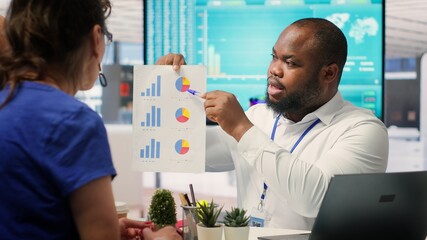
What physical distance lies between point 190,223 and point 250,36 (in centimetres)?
202

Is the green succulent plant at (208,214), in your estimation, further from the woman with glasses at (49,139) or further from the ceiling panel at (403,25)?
the ceiling panel at (403,25)

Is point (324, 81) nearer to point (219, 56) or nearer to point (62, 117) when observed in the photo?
point (219, 56)

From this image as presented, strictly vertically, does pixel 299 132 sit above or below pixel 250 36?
below

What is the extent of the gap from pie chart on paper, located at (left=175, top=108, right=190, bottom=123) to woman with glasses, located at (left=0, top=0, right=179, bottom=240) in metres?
0.90

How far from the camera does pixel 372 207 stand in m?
1.74

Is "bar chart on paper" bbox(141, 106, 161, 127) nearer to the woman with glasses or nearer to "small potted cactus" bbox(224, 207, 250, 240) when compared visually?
"small potted cactus" bbox(224, 207, 250, 240)

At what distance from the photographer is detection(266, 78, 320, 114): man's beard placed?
2.51m

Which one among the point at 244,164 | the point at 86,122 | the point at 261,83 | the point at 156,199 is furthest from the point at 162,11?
the point at 86,122

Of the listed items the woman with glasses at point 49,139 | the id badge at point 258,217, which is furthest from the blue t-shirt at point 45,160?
the id badge at point 258,217

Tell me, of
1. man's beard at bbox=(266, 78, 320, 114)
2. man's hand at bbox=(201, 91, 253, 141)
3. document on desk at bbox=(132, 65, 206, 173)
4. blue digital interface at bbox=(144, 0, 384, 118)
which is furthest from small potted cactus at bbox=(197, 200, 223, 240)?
blue digital interface at bbox=(144, 0, 384, 118)

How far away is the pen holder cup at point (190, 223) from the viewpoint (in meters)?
1.83

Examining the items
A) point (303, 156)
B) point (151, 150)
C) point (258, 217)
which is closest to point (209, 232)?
point (151, 150)

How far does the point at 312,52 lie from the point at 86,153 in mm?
1447

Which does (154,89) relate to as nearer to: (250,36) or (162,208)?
(162,208)
